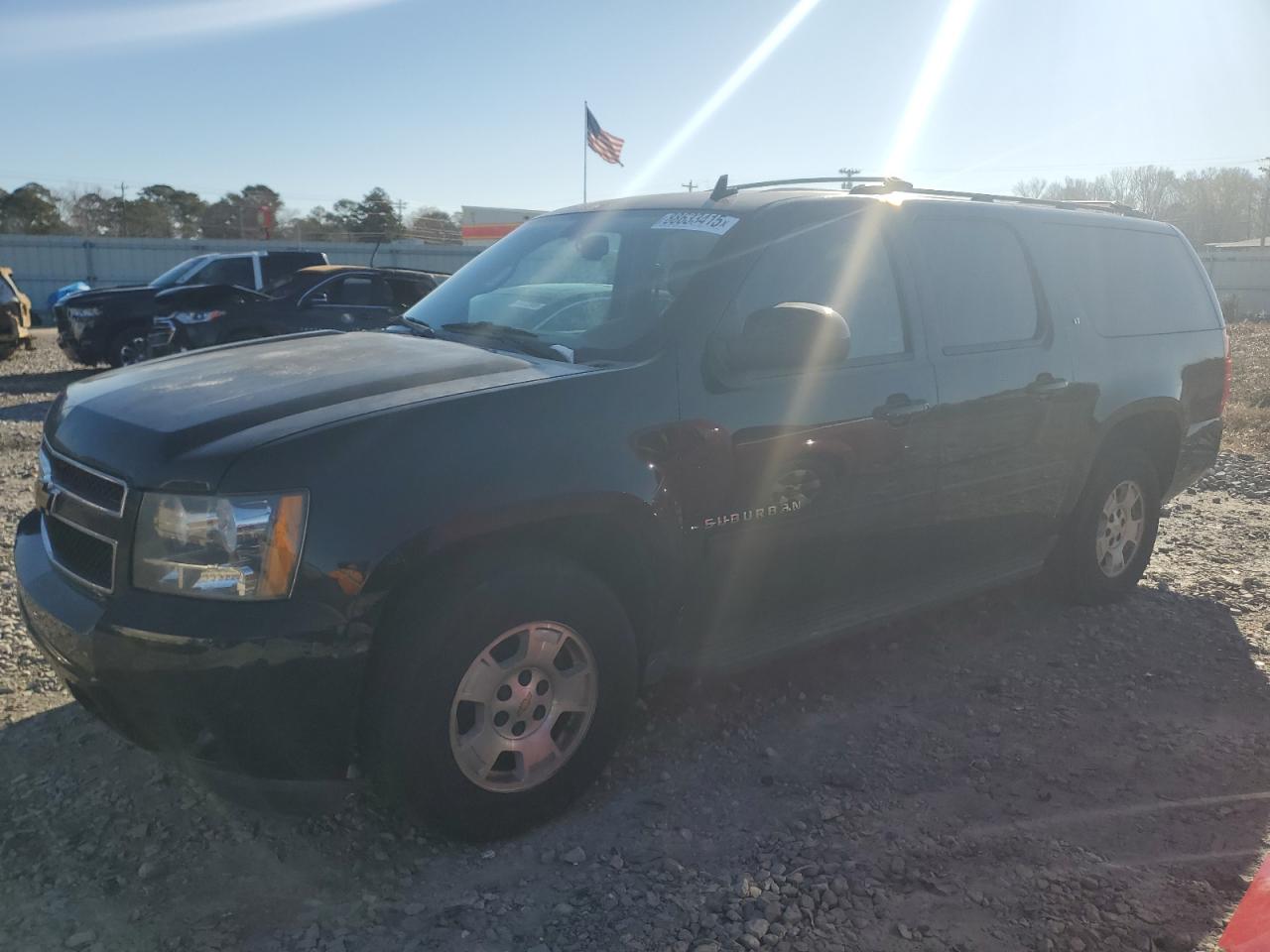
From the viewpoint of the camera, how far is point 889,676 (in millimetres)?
4418

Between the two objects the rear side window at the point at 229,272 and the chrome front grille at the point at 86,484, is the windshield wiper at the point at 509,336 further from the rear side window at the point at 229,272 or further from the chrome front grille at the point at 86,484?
the rear side window at the point at 229,272

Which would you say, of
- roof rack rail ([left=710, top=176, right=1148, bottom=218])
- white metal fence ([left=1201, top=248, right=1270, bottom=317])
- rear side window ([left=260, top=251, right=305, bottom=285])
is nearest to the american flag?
rear side window ([left=260, top=251, right=305, bottom=285])

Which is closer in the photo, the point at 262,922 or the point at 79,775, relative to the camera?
the point at 262,922

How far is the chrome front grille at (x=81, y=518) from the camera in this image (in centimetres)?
270

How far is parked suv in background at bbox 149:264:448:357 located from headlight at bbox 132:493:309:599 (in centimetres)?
852

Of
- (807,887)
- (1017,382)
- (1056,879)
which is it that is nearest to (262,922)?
(807,887)

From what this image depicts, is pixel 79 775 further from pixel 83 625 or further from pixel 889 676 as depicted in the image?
pixel 889 676

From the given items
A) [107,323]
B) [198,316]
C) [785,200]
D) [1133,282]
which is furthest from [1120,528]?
[107,323]

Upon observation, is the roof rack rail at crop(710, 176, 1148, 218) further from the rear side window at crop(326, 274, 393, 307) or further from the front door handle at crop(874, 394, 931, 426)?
the rear side window at crop(326, 274, 393, 307)

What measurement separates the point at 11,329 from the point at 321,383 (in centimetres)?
1476

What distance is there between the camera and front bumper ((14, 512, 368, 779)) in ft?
8.21

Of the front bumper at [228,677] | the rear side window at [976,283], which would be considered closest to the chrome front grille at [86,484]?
the front bumper at [228,677]

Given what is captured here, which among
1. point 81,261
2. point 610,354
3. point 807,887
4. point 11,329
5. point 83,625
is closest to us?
point 83,625

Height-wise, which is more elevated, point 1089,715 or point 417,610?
point 417,610
